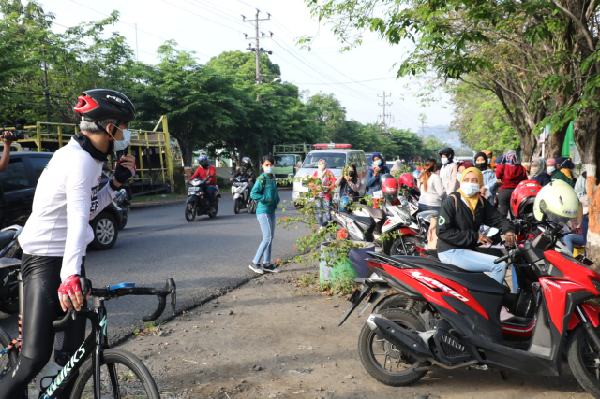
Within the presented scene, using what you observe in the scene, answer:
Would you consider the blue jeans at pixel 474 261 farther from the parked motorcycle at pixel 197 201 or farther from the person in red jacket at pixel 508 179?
the parked motorcycle at pixel 197 201

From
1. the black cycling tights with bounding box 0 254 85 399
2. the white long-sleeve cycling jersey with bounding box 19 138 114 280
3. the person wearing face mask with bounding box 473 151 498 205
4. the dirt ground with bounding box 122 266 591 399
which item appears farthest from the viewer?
the person wearing face mask with bounding box 473 151 498 205

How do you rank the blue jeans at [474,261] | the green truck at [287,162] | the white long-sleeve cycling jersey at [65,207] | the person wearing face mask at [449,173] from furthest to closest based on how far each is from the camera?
the green truck at [287,162]
the person wearing face mask at [449,173]
the blue jeans at [474,261]
the white long-sleeve cycling jersey at [65,207]

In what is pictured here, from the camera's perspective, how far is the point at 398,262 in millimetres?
4031

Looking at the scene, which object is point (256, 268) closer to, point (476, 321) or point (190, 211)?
point (476, 321)

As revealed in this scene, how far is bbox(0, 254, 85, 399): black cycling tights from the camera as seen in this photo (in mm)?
2643

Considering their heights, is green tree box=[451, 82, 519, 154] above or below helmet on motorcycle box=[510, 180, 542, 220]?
above

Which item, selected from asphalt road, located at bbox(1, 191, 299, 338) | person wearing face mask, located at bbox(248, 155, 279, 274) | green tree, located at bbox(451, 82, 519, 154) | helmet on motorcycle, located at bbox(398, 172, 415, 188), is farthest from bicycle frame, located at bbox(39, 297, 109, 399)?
green tree, located at bbox(451, 82, 519, 154)

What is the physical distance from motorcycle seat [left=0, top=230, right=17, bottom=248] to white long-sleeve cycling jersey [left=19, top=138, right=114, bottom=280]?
9.39 ft

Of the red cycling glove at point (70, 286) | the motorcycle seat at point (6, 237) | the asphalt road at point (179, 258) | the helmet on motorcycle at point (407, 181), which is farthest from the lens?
the helmet on motorcycle at point (407, 181)

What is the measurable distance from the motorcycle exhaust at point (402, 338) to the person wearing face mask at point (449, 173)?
5.92 m

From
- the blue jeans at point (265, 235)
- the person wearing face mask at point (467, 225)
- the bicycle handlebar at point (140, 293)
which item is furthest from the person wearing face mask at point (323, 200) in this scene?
the bicycle handlebar at point (140, 293)

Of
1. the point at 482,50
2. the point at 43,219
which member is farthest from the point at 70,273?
the point at 482,50

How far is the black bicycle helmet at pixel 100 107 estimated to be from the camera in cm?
270

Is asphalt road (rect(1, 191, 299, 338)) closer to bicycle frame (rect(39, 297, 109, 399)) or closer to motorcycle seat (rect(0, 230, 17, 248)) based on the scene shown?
motorcycle seat (rect(0, 230, 17, 248))
